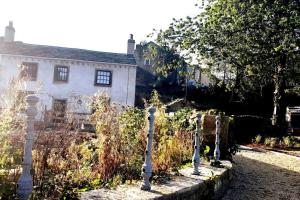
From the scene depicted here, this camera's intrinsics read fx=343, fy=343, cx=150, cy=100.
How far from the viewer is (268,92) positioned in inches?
1284

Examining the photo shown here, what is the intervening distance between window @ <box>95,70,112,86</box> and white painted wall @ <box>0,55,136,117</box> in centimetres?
26

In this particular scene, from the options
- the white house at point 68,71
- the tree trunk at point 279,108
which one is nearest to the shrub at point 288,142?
the tree trunk at point 279,108

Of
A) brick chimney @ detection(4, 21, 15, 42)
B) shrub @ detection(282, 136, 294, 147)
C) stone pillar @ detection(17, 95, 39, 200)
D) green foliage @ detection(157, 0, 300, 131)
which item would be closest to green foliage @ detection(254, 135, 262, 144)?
shrub @ detection(282, 136, 294, 147)

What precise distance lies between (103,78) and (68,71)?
111 inches

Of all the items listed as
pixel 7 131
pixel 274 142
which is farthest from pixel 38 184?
pixel 274 142

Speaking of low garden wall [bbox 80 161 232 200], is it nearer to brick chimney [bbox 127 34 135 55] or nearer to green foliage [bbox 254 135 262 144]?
green foliage [bbox 254 135 262 144]

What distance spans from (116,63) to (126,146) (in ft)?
72.0

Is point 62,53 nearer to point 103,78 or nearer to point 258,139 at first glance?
point 103,78

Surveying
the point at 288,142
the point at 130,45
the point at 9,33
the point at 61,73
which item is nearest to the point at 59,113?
the point at 288,142

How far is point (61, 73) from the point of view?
27.3m

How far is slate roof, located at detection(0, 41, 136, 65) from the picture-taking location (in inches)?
1065

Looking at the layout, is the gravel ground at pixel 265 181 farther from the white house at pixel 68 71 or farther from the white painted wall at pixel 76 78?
the white house at pixel 68 71

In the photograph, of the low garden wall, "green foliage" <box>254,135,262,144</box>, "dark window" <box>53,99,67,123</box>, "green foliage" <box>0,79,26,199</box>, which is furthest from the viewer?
"green foliage" <box>254,135,262,144</box>

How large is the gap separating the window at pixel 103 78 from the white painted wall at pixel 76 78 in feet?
0.87
